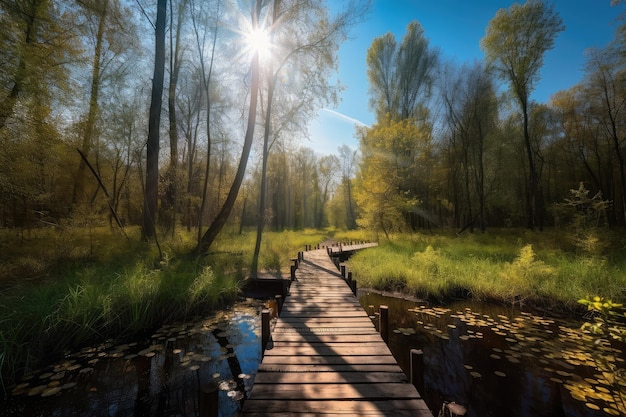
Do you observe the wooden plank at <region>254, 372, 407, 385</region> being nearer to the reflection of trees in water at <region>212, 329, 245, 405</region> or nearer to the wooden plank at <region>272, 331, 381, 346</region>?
the wooden plank at <region>272, 331, 381, 346</region>

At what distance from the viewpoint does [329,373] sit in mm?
2879

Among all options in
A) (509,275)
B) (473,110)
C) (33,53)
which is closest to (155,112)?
(33,53)

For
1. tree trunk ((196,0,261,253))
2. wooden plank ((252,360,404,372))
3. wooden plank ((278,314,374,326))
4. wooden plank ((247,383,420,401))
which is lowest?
wooden plank ((278,314,374,326))

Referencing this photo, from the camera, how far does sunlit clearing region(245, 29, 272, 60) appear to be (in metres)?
10.1

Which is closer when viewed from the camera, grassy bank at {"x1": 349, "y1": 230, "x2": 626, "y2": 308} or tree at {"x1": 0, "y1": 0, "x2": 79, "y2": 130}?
tree at {"x1": 0, "y1": 0, "x2": 79, "y2": 130}

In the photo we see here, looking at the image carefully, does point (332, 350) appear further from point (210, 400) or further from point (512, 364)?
point (512, 364)

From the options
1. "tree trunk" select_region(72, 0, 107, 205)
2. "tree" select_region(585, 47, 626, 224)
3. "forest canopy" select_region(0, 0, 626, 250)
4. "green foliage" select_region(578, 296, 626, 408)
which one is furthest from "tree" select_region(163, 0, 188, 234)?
"tree" select_region(585, 47, 626, 224)

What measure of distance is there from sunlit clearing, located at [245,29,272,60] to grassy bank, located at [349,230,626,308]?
1034 centimetres

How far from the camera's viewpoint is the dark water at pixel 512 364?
3.14m

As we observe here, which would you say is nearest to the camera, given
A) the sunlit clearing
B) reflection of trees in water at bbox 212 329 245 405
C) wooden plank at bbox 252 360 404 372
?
wooden plank at bbox 252 360 404 372

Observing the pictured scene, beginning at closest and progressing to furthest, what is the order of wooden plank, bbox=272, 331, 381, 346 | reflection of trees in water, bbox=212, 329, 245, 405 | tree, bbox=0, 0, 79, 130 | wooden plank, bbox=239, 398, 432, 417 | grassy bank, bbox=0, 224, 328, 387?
wooden plank, bbox=239, 398, 432, 417 < reflection of trees in water, bbox=212, 329, 245, 405 < wooden plank, bbox=272, 331, 381, 346 < grassy bank, bbox=0, 224, 328, 387 < tree, bbox=0, 0, 79, 130

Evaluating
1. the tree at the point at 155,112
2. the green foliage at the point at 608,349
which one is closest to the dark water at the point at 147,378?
the green foliage at the point at 608,349

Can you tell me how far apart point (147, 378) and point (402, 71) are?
23.0 m

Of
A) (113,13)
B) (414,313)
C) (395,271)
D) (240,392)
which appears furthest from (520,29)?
(240,392)
